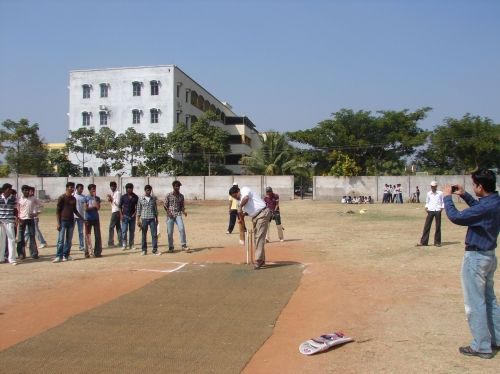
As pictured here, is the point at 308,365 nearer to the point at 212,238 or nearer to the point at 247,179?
the point at 212,238

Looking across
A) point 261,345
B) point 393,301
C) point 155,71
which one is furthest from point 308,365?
point 155,71

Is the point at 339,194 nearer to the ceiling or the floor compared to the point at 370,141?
nearer to the floor

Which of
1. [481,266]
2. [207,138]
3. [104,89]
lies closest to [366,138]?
[207,138]

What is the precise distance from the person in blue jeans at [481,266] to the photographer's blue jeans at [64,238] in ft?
29.5

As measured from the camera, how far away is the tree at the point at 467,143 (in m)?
43.0

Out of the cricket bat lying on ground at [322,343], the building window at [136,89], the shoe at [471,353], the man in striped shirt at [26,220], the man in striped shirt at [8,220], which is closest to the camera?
the shoe at [471,353]

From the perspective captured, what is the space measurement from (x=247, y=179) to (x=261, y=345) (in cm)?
3743

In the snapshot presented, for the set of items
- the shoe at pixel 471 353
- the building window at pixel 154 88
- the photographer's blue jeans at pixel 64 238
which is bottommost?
the shoe at pixel 471 353

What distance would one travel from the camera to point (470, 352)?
16.0 ft

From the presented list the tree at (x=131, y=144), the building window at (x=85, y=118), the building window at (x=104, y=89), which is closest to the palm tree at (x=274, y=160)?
the tree at (x=131, y=144)

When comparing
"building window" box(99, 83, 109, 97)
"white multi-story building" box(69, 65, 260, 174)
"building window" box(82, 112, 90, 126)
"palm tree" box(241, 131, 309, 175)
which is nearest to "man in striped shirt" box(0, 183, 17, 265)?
"palm tree" box(241, 131, 309, 175)

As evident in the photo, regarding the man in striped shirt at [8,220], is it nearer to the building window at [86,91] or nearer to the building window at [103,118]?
the building window at [103,118]

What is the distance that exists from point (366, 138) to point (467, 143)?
9379mm

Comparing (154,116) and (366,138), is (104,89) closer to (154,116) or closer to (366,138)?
(154,116)
